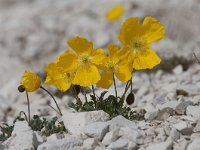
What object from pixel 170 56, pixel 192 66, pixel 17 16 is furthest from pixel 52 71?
pixel 17 16

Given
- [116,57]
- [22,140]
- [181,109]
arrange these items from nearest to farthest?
1. [22,140]
2. [116,57]
3. [181,109]

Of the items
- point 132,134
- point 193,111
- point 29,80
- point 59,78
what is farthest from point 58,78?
point 193,111

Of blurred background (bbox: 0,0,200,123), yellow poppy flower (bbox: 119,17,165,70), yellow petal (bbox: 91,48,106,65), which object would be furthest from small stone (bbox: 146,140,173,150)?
blurred background (bbox: 0,0,200,123)

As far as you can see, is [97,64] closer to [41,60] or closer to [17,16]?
[41,60]

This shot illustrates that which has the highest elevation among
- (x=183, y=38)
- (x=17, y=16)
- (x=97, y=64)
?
(x=17, y=16)

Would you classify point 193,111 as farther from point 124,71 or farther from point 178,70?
point 178,70

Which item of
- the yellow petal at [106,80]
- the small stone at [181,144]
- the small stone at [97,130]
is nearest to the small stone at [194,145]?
the small stone at [181,144]
